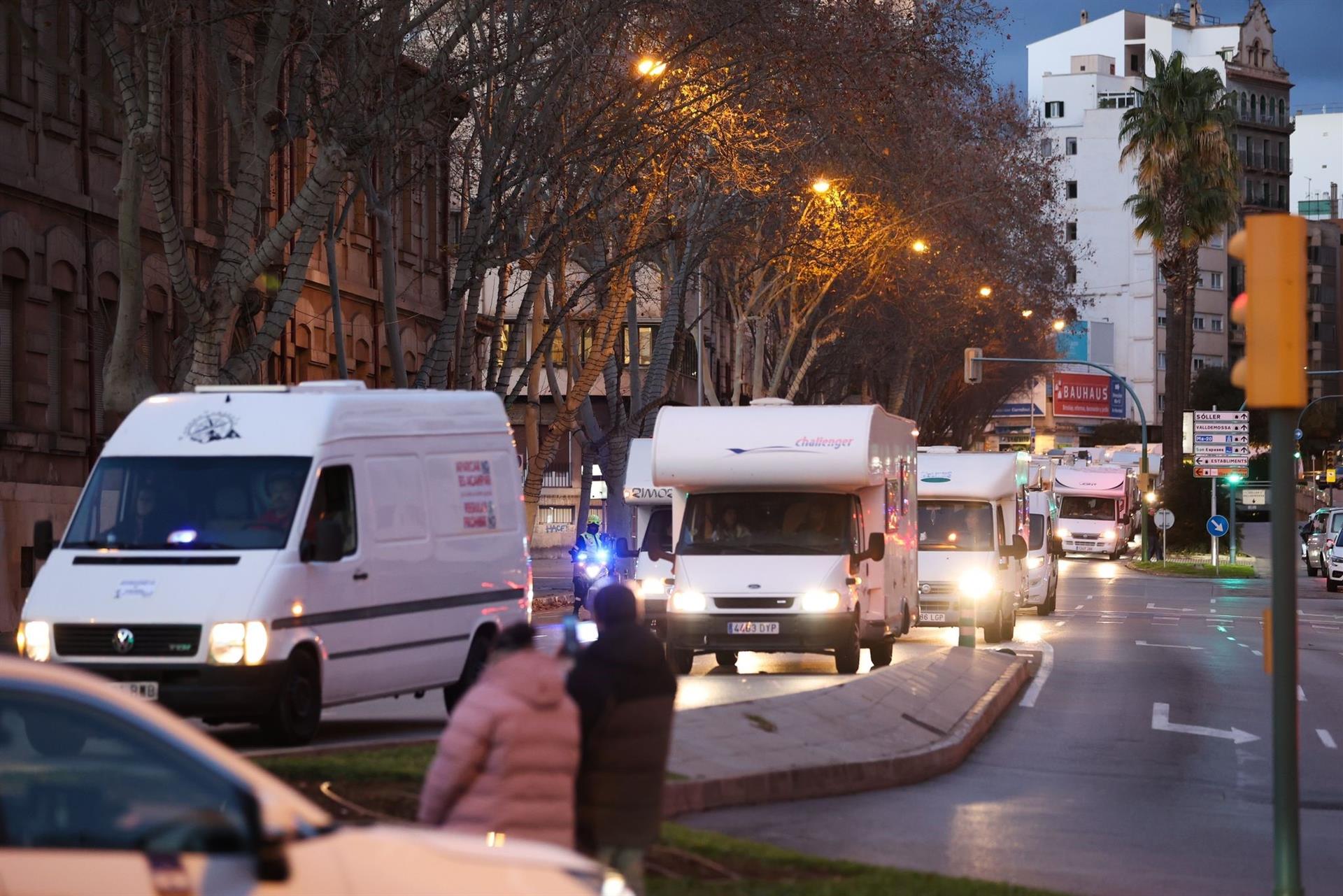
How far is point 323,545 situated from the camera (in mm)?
15109

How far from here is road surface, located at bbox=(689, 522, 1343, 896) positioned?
40.3ft

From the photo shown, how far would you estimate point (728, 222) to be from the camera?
1582 inches

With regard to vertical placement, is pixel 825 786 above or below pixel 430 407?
below

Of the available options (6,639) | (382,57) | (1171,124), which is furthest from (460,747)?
(1171,124)

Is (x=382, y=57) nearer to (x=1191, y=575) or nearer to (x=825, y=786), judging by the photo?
(x=825, y=786)

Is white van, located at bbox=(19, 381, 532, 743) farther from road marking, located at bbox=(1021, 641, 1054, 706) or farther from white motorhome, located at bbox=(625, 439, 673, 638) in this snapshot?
white motorhome, located at bbox=(625, 439, 673, 638)

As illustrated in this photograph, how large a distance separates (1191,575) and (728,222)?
26.7 m

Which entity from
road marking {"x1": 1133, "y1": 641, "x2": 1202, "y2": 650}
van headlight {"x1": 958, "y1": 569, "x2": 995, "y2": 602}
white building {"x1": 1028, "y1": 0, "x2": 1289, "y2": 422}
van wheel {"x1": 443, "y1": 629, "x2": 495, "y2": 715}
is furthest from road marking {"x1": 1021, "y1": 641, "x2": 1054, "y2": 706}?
white building {"x1": 1028, "y1": 0, "x2": 1289, "y2": 422}

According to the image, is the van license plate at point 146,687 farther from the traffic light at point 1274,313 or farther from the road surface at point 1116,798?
the traffic light at point 1274,313

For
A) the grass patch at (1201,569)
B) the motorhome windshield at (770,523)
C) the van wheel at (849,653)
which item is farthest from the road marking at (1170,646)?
the grass patch at (1201,569)

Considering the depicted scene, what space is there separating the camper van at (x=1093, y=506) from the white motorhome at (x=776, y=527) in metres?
54.6

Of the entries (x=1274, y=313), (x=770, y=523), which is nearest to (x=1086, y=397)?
(x=770, y=523)

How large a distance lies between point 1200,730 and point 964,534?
1239 cm

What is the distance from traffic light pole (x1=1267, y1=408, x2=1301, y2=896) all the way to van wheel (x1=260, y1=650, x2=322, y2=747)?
7.63m
